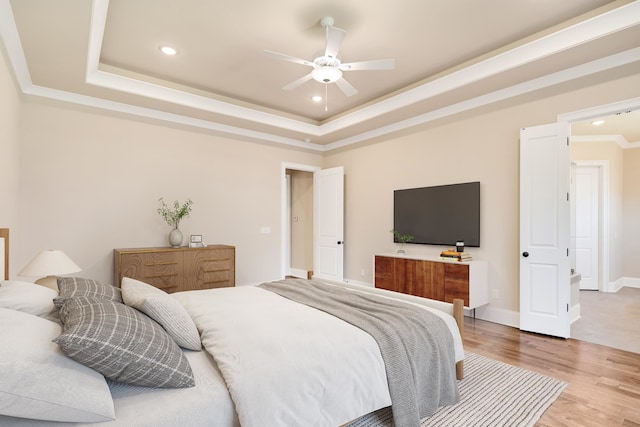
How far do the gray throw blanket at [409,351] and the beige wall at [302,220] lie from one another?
184 inches

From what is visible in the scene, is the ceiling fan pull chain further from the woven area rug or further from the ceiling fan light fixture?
the woven area rug

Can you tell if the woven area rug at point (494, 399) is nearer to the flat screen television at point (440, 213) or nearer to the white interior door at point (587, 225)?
the flat screen television at point (440, 213)

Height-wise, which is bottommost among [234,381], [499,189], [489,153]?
[234,381]

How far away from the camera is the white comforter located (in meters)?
1.37

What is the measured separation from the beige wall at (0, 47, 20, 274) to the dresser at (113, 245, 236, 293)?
105cm

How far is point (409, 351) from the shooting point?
1876mm

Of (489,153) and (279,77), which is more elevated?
(279,77)

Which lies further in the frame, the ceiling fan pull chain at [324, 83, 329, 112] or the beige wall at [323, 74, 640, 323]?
the ceiling fan pull chain at [324, 83, 329, 112]

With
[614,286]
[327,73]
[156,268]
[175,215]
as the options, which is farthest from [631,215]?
[156,268]

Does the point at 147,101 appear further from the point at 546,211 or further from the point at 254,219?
the point at 546,211

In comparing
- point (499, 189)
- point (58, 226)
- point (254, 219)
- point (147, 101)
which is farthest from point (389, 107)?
point (58, 226)

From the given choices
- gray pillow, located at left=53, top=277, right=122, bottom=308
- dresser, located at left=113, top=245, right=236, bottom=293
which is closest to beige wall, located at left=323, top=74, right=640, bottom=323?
dresser, located at left=113, top=245, right=236, bottom=293

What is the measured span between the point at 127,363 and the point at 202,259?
11.0ft

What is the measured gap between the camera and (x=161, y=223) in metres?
4.67
